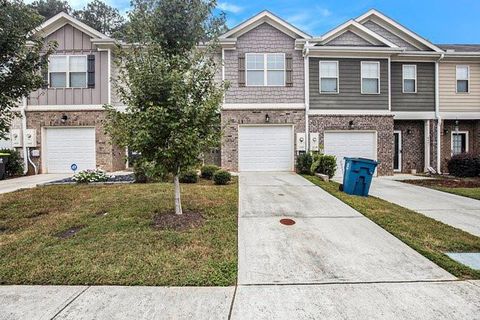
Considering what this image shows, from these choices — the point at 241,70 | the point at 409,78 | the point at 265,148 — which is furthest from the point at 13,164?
the point at 409,78

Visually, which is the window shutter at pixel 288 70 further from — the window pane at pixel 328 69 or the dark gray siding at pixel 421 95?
the dark gray siding at pixel 421 95

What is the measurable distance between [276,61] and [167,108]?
980 cm

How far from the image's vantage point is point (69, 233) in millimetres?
5516

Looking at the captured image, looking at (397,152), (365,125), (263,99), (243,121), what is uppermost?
(263,99)

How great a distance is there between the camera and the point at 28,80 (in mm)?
6141

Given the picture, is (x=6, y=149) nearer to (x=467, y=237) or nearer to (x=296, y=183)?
(x=296, y=183)

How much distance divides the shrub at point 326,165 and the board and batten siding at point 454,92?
7.25 m

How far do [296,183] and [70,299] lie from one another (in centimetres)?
840

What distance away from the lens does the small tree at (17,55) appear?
572 centimetres

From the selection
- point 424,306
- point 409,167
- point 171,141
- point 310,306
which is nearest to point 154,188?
point 171,141

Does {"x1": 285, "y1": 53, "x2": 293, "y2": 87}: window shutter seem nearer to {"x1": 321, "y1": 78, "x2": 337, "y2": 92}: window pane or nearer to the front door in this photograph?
{"x1": 321, "y1": 78, "x2": 337, "y2": 92}: window pane

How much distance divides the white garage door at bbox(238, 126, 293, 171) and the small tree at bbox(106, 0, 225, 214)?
7.87 meters

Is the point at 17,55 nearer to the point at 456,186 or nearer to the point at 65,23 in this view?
the point at 65,23

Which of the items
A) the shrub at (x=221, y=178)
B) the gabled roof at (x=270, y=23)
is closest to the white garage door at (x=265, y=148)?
the shrub at (x=221, y=178)
